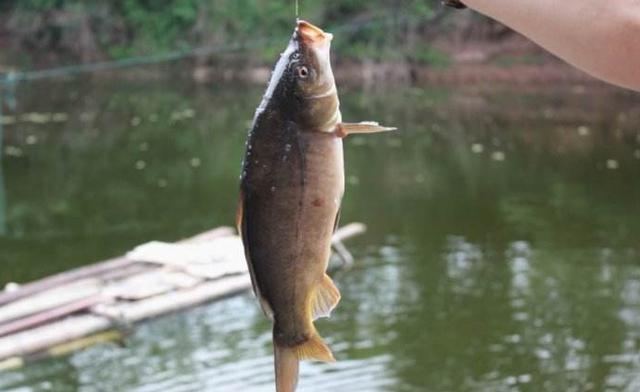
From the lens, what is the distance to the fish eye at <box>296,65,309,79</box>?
149 cm

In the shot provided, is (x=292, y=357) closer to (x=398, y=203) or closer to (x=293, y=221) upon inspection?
(x=293, y=221)

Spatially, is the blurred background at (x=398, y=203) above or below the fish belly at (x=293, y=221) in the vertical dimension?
below

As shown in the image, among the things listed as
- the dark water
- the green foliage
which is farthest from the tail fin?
the green foliage

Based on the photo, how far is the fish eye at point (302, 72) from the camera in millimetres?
1490

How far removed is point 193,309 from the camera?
6.53 meters

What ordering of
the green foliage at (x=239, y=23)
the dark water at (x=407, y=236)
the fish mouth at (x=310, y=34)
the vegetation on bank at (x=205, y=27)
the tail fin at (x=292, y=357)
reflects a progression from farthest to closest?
the vegetation on bank at (x=205, y=27) < the green foliage at (x=239, y=23) < the dark water at (x=407, y=236) < the tail fin at (x=292, y=357) < the fish mouth at (x=310, y=34)

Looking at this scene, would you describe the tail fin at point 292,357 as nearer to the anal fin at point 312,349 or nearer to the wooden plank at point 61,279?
the anal fin at point 312,349

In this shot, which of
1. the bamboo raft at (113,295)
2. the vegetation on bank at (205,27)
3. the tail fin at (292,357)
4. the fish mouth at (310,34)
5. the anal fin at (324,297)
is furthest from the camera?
the vegetation on bank at (205,27)

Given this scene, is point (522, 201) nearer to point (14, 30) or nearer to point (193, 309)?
point (193, 309)

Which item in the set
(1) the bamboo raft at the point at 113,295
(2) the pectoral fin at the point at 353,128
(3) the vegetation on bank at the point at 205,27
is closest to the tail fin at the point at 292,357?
(2) the pectoral fin at the point at 353,128

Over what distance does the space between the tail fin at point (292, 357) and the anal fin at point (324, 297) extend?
0.13 ft

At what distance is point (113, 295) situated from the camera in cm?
643

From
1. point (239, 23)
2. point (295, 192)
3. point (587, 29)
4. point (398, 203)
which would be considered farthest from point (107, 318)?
point (239, 23)

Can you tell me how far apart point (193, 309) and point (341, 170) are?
5078 mm
